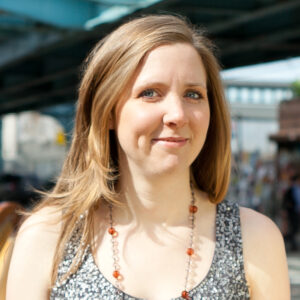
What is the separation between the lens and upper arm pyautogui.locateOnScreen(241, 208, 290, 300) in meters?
1.80

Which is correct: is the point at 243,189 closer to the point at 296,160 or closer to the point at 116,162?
the point at 296,160

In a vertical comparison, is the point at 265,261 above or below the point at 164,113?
below

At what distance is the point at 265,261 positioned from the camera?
181cm

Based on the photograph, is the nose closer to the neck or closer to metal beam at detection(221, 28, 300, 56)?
the neck

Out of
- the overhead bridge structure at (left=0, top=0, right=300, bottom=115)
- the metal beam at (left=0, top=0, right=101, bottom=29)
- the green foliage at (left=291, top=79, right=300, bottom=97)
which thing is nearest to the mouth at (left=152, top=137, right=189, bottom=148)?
the overhead bridge structure at (left=0, top=0, right=300, bottom=115)

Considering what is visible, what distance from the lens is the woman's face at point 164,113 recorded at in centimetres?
173

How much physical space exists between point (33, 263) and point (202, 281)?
1.72 ft

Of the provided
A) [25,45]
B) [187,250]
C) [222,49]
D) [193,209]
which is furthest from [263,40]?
[187,250]

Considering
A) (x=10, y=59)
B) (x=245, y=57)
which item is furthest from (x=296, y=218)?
(x=10, y=59)

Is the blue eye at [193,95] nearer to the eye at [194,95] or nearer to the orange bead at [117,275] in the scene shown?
the eye at [194,95]

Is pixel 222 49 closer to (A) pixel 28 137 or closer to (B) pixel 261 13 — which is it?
(B) pixel 261 13

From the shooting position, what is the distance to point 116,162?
203 centimetres

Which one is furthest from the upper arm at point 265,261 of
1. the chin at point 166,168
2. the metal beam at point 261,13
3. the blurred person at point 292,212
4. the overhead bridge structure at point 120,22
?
the blurred person at point 292,212

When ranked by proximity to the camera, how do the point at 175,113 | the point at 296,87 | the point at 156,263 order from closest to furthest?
the point at 175,113 < the point at 156,263 < the point at 296,87
